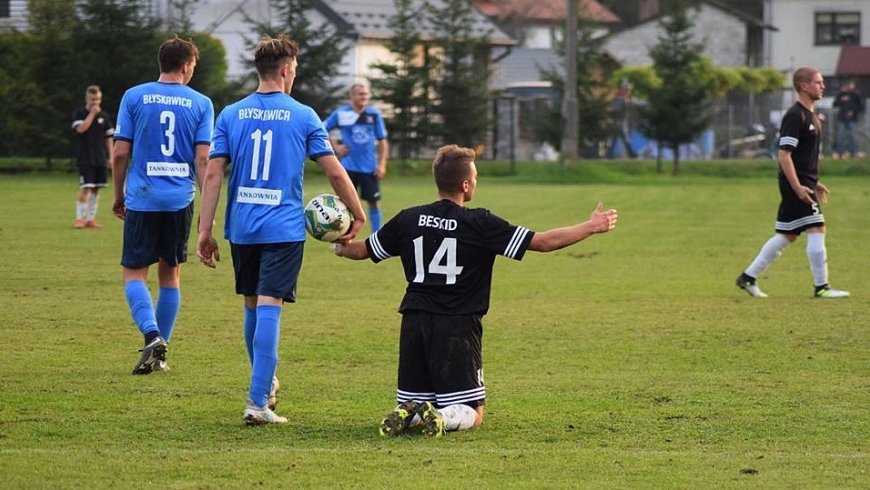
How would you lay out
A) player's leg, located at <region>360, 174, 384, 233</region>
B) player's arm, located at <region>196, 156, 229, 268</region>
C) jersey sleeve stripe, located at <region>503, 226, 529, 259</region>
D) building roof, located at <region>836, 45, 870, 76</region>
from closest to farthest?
jersey sleeve stripe, located at <region>503, 226, 529, 259</region> < player's arm, located at <region>196, 156, 229, 268</region> < player's leg, located at <region>360, 174, 384, 233</region> < building roof, located at <region>836, 45, 870, 76</region>

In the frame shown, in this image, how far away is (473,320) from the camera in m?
6.77

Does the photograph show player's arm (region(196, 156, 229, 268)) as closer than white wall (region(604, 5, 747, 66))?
Yes

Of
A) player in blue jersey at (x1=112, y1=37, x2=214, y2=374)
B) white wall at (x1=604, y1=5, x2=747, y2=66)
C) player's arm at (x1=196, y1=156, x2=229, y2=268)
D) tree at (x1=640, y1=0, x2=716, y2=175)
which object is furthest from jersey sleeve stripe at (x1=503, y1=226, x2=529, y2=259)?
white wall at (x1=604, y1=5, x2=747, y2=66)

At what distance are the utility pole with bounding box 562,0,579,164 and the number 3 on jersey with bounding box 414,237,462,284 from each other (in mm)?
29092

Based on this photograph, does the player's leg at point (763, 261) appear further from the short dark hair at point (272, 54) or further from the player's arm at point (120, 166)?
the short dark hair at point (272, 54)

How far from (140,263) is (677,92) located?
30230 millimetres

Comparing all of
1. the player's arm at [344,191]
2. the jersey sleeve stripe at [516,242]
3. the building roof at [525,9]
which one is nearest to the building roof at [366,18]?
the building roof at [525,9]

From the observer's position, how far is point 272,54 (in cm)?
684

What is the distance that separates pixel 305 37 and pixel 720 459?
3335 cm

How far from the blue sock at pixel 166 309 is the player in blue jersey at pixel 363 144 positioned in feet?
29.9

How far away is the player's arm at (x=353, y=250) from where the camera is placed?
686 centimetres

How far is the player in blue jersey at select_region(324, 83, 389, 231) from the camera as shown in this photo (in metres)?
18.0

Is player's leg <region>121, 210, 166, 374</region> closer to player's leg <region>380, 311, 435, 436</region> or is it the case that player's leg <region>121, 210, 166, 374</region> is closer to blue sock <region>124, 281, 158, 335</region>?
blue sock <region>124, 281, 158, 335</region>

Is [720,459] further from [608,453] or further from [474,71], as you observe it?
[474,71]
